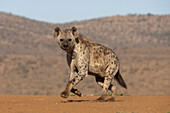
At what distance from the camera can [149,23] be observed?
82.9 m

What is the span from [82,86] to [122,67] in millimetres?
8874

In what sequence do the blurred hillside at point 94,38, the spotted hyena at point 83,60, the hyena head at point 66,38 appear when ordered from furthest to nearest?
1. the blurred hillside at point 94,38
2. the spotted hyena at point 83,60
3. the hyena head at point 66,38

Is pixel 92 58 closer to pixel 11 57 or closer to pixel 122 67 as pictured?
pixel 122 67

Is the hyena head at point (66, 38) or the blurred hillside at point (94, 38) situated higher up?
the hyena head at point (66, 38)

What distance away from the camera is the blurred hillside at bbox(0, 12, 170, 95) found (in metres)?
40.3

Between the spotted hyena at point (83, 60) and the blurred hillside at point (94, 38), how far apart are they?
55.7 ft

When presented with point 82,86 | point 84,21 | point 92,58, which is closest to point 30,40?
point 84,21

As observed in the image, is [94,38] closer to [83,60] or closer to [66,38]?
[83,60]

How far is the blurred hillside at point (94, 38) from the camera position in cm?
4031

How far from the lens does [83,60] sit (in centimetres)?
1047

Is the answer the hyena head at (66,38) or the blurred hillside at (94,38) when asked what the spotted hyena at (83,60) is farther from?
the blurred hillside at (94,38)

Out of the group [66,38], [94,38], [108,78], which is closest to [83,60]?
[66,38]

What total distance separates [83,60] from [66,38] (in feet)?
2.58

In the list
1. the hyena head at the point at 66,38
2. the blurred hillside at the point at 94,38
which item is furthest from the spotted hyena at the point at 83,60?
the blurred hillside at the point at 94,38
